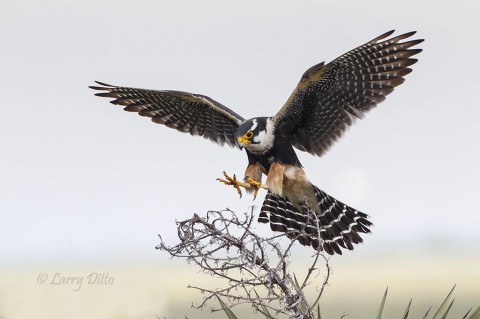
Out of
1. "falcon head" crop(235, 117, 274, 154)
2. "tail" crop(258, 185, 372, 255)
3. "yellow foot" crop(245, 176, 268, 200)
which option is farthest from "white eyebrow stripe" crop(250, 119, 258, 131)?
"tail" crop(258, 185, 372, 255)

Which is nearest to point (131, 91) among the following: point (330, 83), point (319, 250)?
point (330, 83)

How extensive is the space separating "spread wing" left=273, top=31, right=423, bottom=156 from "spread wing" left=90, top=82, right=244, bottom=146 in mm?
741

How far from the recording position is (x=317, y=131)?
5957 millimetres

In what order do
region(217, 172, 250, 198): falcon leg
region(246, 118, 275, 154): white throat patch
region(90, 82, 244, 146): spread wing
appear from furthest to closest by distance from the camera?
1. region(90, 82, 244, 146): spread wing
2. region(246, 118, 275, 154): white throat patch
3. region(217, 172, 250, 198): falcon leg

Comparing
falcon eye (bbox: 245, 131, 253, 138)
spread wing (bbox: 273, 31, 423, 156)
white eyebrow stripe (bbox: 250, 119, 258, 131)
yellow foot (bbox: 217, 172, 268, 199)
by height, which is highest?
spread wing (bbox: 273, 31, 423, 156)

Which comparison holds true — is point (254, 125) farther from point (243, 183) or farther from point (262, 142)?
point (243, 183)

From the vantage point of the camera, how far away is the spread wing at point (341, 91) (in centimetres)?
541

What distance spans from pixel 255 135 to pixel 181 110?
1386 mm

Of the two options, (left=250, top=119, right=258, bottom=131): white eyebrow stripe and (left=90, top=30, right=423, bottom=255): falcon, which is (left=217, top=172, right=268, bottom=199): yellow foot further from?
(left=250, top=119, right=258, bottom=131): white eyebrow stripe

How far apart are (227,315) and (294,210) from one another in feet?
6.02

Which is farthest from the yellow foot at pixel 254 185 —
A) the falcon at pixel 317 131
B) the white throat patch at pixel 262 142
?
the white throat patch at pixel 262 142

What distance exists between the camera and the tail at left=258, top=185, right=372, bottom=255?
222 inches

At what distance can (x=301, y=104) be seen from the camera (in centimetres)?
586

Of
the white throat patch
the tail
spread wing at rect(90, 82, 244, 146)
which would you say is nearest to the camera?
the white throat patch
